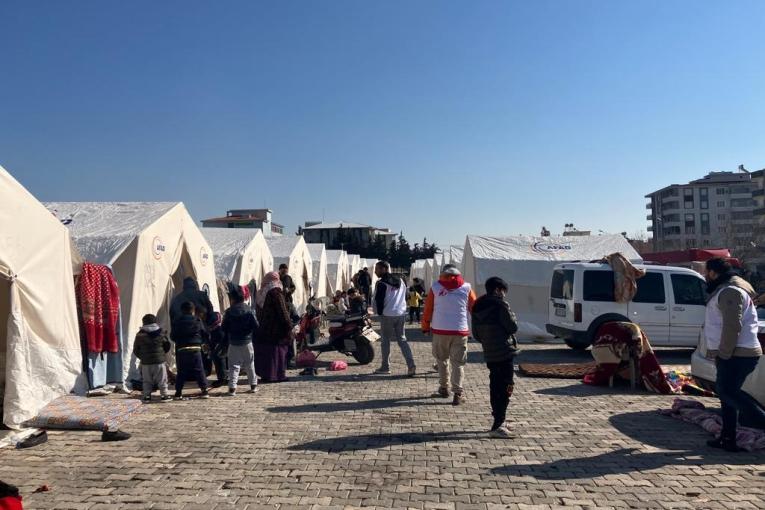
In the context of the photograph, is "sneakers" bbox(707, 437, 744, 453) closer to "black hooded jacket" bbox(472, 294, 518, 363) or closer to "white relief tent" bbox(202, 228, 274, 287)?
"black hooded jacket" bbox(472, 294, 518, 363)

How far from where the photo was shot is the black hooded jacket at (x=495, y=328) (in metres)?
6.55

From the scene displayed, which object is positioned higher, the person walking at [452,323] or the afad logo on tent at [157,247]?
the afad logo on tent at [157,247]

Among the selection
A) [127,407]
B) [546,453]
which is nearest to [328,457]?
[546,453]

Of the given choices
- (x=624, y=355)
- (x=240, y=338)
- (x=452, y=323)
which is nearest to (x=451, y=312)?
(x=452, y=323)

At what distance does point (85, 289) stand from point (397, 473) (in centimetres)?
582

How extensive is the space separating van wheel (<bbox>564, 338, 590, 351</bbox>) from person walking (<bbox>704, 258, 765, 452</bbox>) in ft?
22.9

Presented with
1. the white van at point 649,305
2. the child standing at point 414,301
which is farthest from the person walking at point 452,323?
the child standing at point 414,301

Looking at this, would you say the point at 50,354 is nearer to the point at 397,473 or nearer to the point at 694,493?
the point at 397,473

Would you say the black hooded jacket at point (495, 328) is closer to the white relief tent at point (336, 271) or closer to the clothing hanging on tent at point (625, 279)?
the clothing hanging on tent at point (625, 279)

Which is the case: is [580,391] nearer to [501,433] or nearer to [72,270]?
[501,433]

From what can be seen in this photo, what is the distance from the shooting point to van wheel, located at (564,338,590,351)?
42.9 feet

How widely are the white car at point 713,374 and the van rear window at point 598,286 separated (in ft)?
15.1

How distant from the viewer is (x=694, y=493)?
483 centimetres

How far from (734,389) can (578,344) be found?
827cm
